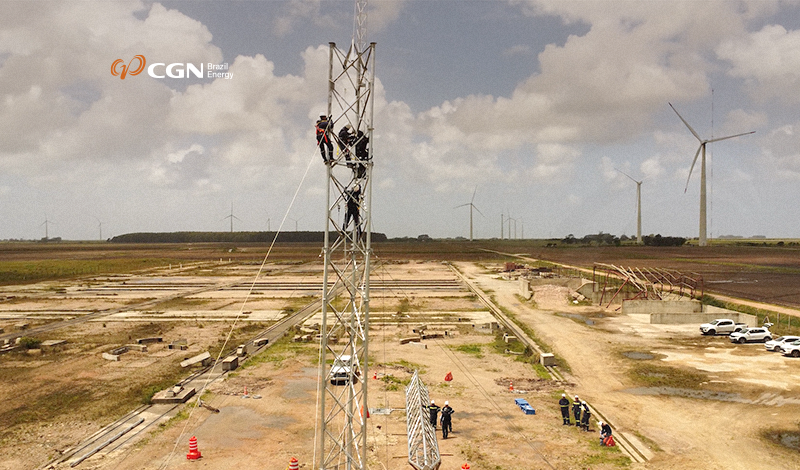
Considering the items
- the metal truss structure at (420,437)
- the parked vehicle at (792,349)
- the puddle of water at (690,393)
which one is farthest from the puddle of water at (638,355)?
the metal truss structure at (420,437)

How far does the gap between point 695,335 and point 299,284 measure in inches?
2406

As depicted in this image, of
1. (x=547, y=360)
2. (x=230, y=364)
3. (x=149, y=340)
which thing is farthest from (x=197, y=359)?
(x=547, y=360)

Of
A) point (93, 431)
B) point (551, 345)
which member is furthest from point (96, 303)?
point (551, 345)

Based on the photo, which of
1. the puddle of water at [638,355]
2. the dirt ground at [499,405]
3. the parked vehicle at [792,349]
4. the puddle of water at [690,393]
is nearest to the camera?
the dirt ground at [499,405]

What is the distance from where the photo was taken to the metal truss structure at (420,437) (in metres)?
17.1

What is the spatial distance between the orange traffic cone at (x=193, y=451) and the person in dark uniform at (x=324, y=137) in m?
14.2

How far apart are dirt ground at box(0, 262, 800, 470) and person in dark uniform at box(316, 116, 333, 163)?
42.4 feet

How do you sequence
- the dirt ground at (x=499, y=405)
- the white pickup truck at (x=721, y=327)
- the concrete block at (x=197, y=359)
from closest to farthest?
the dirt ground at (x=499, y=405), the concrete block at (x=197, y=359), the white pickup truck at (x=721, y=327)

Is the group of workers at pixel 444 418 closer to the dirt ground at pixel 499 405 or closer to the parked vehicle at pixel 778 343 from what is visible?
the dirt ground at pixel 499 405

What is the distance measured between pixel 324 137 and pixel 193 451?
1492 cm

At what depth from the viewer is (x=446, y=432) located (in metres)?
21.7

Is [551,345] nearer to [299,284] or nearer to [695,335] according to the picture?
[695,335]

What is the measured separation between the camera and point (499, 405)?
2580 centimetres

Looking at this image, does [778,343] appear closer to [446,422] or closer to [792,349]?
[792,349]
